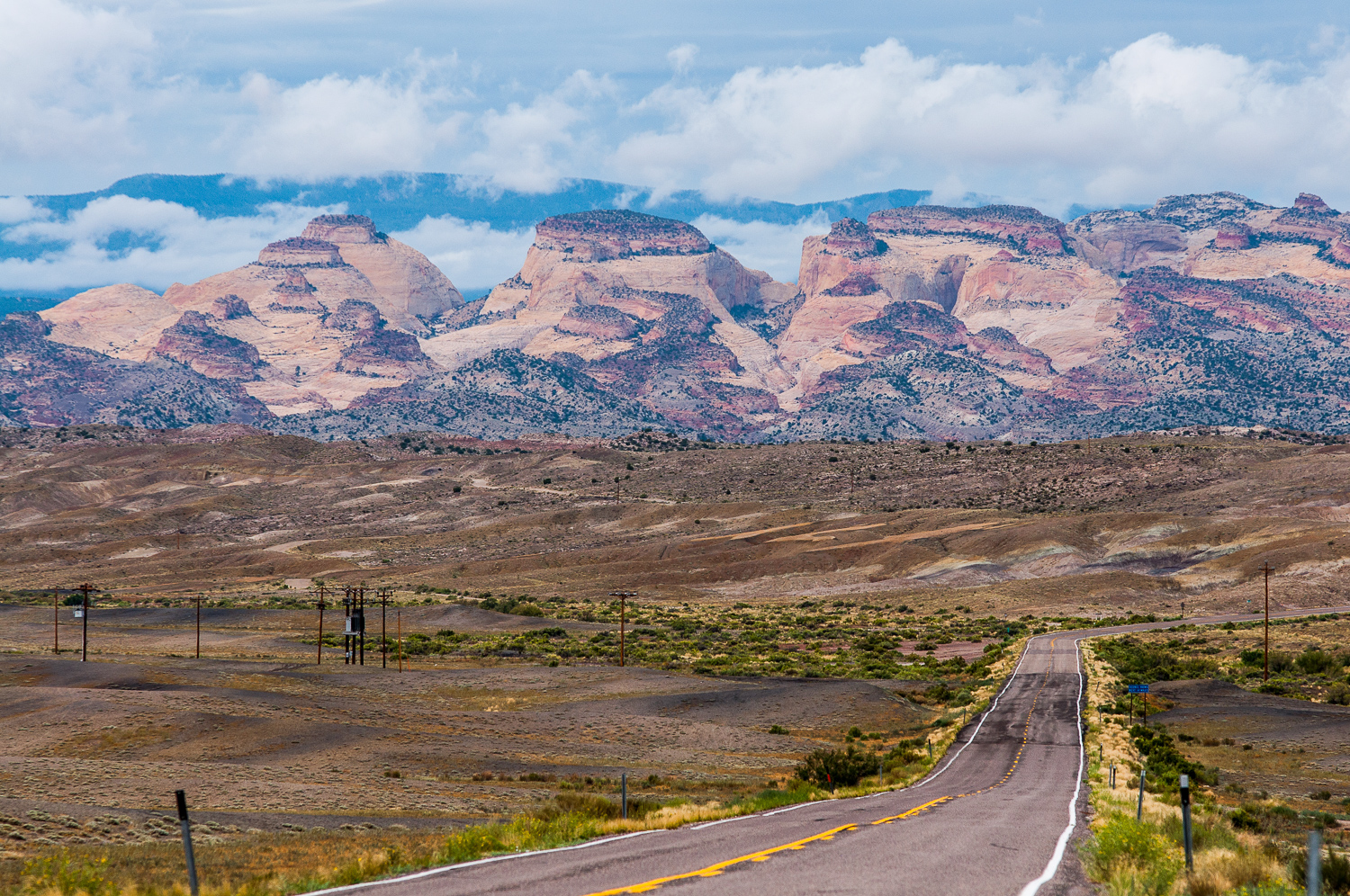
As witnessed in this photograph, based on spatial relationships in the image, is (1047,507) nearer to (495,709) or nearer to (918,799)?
(495,709)

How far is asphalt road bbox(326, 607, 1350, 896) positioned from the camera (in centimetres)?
1397

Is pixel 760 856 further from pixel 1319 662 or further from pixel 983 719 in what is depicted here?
pixel 1319 662

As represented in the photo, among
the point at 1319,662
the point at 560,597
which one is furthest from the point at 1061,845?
the point at 560,597

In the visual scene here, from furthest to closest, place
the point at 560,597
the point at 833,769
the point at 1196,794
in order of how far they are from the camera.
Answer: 1. the point at 560,597
2. the point at 833,769
3. the point at 1196,794

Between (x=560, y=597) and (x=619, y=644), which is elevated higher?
(x=560, y=597)

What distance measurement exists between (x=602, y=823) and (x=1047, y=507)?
141607mm

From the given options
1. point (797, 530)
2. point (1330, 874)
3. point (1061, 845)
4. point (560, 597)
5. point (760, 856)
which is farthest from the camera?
point (797, 530)

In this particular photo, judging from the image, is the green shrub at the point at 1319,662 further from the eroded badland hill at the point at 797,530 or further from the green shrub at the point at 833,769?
the green shrub at the point at 833,769

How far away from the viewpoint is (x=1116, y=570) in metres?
116

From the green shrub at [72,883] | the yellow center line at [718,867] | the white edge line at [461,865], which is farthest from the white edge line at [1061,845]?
the green shrub at [72,883]

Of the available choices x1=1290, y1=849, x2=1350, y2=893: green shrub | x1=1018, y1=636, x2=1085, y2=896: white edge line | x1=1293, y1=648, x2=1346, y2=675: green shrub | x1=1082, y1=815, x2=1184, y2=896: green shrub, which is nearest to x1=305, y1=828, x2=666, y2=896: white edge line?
x1=1018, y1=636, x2=1085, y2=896: white edge line

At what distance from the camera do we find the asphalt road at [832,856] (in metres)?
14.0

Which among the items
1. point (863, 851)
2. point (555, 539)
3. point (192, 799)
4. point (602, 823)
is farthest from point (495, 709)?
point (555, 539)

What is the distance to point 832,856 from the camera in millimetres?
16219
